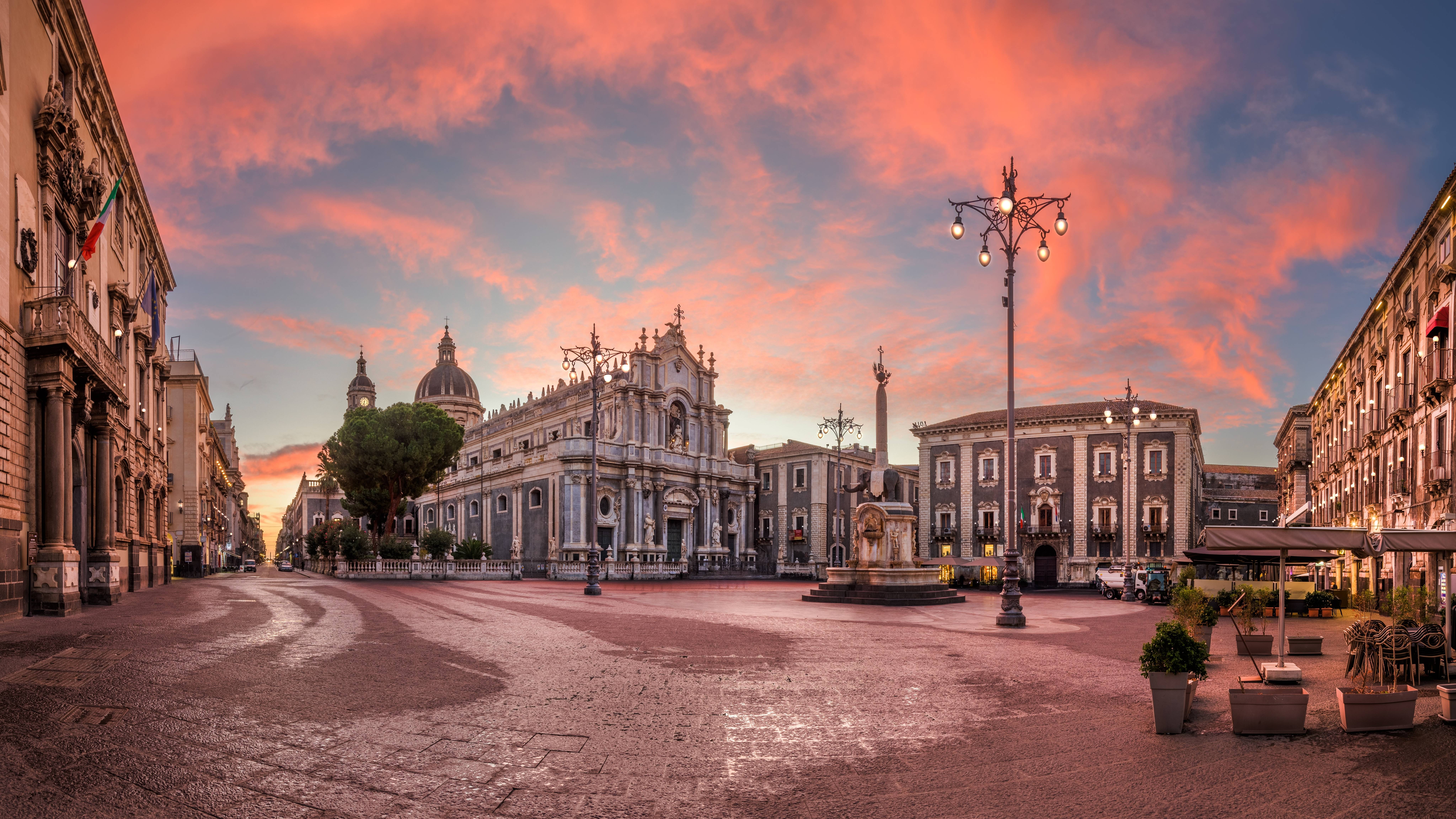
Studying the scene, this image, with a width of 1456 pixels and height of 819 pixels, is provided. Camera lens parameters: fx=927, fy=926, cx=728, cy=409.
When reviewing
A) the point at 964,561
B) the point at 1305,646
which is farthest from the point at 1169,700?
the point at 964,561

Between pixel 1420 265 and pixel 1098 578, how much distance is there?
2516 cm

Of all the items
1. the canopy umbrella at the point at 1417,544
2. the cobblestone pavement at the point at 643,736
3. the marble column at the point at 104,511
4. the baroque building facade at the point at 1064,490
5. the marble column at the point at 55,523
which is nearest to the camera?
the cobblestone pavement at the point at 643,736

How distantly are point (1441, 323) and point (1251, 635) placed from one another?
16.7 m

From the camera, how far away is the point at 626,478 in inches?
2675

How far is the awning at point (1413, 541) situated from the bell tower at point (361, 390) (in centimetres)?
12580

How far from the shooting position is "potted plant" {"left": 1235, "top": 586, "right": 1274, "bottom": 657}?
14.3m

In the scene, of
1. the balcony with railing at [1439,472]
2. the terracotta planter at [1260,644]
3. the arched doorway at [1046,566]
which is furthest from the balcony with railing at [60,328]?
the arched doorway at [1046,566]

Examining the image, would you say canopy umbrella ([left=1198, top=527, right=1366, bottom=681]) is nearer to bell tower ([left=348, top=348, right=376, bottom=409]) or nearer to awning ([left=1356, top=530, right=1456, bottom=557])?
awning ([left=1356, top=530, right=1456, bottom=557])

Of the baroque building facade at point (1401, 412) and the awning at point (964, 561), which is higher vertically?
the baroque building facade at point (1401, 412)

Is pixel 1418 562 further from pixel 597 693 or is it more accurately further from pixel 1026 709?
pixel 597 693

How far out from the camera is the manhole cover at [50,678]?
9.87 m

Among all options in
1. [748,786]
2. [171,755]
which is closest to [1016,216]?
[748,786]

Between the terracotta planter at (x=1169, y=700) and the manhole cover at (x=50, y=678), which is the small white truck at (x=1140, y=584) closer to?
the terracotta planter at (x=1169, y=700)

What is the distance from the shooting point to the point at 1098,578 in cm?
5025
